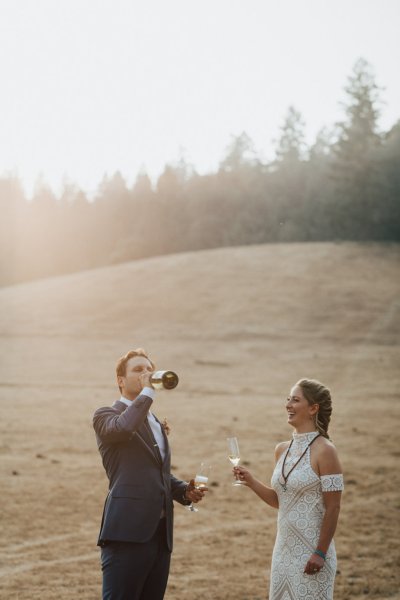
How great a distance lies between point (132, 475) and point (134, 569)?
603 millimetres

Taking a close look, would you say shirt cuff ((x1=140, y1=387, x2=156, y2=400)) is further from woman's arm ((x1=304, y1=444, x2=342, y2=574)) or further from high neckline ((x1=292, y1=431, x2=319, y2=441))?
woman's arm ((x1=304, y1=444, x2=342, y2=574))

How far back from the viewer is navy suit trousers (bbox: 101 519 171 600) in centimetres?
459

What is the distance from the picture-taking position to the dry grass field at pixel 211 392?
9508mm

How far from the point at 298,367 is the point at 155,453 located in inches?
1039

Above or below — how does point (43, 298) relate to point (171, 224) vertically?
below

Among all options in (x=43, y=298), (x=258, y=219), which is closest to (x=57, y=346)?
(x=43, y=298)

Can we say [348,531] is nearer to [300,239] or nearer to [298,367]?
[298,367]

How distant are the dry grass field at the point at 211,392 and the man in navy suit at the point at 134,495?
365 centimetres

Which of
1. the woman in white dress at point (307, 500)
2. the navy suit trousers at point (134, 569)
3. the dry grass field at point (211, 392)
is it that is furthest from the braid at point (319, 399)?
the dry grass field at point (211, 392)

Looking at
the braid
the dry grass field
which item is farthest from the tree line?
the braid

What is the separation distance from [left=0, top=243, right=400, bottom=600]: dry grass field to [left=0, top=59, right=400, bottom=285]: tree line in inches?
340

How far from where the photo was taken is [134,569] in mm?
4613

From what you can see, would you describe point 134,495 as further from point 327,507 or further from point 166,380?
point 327,507

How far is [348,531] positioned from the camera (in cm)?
1100
